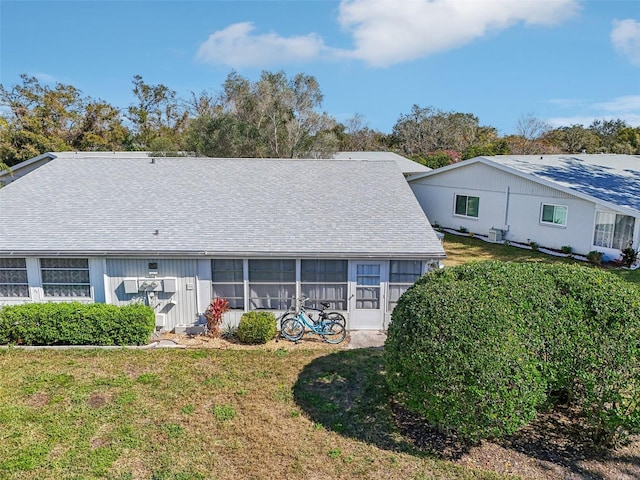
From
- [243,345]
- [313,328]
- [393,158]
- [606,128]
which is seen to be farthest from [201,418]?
[606,128]

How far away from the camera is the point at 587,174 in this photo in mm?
21328

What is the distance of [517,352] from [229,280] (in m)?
7.61

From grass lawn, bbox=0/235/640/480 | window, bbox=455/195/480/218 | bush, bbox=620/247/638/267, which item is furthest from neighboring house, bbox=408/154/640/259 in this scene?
grass lawn, bbox=0/235/640/480

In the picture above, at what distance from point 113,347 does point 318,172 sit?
834 cm

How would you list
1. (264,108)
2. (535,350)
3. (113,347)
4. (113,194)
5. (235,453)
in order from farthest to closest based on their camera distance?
(264,108) → (113,194) → (113,347) → (235,453) → (535,350)

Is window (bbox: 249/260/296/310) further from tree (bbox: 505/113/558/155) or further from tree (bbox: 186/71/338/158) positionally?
tree (bbox: 505/113/558/155)

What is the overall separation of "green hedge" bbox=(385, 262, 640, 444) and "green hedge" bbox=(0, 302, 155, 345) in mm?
6792

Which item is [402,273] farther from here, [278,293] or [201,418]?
[201,418]

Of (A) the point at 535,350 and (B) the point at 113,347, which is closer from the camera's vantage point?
(A) the point at 535,350

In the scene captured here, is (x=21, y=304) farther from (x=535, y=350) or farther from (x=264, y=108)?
(x=264, y=108)

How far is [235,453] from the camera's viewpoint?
6.62 metres

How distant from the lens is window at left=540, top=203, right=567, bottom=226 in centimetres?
1953

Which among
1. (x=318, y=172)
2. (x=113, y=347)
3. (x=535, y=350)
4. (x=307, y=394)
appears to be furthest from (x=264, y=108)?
(x=535, y=350)

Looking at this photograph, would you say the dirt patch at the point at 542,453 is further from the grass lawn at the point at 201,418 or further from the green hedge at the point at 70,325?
the green hedge at the point at 70,325
